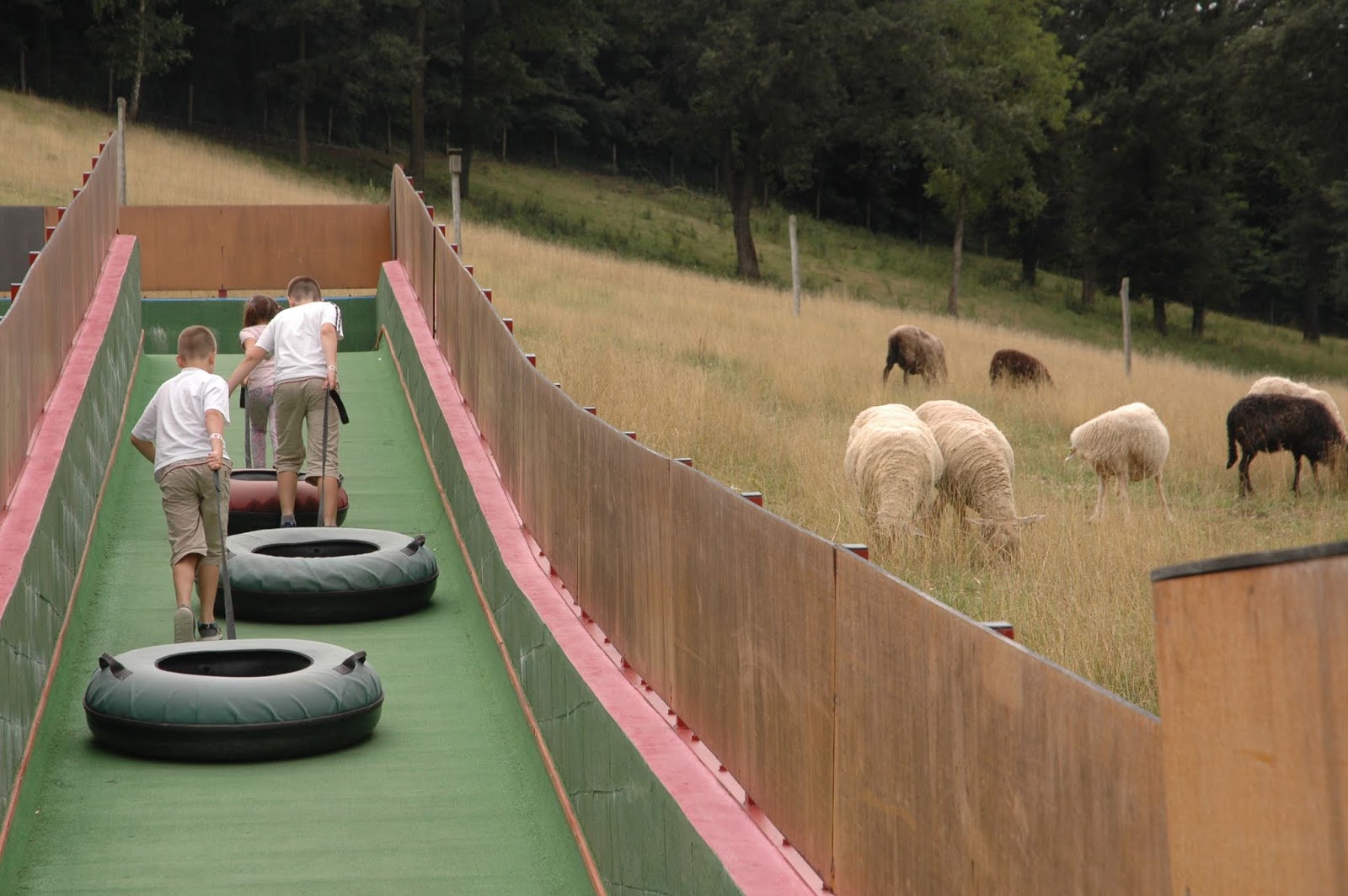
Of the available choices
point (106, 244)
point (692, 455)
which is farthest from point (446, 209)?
point (692, 455)

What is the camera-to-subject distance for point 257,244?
70.4ft

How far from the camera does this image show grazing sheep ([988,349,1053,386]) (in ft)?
80.5

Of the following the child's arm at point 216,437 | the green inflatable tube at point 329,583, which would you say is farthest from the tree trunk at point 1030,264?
the child's arm at point 216,437

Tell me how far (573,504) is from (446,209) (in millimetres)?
48134

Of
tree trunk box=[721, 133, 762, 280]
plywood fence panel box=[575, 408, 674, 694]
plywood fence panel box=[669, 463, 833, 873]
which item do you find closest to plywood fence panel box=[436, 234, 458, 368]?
plywood fence panel box=[575, 408, 674, 694]

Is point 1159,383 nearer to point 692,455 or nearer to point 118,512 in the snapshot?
point 692,455

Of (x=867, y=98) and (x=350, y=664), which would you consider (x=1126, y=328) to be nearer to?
(x=350, y=664)

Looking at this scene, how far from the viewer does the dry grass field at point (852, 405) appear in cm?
983

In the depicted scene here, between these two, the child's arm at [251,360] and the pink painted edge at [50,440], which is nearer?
the pink painted edge at [50,440]

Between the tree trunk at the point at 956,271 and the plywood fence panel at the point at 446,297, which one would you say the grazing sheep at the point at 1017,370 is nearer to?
the plywood fence panel at the point at 446,297

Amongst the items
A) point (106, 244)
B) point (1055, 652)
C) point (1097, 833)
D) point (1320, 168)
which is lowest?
point (1055, 652)

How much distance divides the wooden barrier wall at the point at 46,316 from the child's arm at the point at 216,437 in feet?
3.42

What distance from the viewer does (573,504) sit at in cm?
780

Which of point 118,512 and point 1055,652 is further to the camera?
point 118,512
